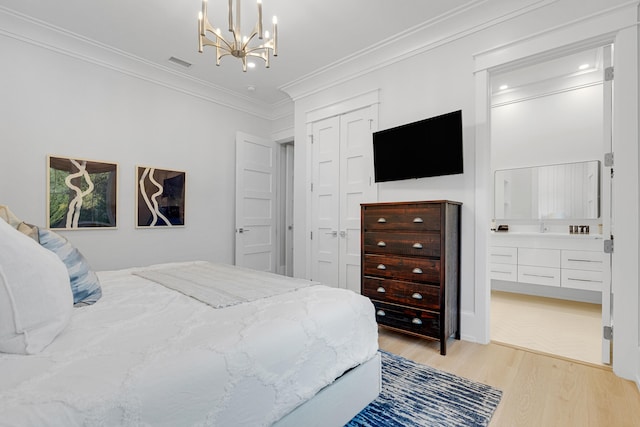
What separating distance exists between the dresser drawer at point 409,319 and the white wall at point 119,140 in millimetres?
2464

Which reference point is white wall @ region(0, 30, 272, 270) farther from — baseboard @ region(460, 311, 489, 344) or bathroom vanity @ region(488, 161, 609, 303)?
bathroom vanity @ region(488, 161, 609, 303)

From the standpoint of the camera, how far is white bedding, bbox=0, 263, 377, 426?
30.1 inches

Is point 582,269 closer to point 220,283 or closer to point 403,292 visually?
point 403,292

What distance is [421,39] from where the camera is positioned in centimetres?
300

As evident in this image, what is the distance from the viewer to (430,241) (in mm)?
2504

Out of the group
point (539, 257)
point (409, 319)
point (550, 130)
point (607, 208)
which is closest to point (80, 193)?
point (409, 319)

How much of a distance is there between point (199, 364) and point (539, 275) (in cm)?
447

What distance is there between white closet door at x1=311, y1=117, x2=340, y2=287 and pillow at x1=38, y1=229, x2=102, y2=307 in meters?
2.54

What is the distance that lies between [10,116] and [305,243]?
3.15 m

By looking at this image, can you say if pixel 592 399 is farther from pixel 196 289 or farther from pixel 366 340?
pixel 196 289

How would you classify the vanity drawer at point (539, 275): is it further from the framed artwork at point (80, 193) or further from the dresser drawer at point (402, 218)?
the framed artwork at point (80, 193)

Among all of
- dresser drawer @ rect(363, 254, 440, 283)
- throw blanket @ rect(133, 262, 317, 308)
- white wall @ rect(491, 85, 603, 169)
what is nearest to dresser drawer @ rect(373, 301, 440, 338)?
dresser drawer @ rect(363, 254, 440, 283)

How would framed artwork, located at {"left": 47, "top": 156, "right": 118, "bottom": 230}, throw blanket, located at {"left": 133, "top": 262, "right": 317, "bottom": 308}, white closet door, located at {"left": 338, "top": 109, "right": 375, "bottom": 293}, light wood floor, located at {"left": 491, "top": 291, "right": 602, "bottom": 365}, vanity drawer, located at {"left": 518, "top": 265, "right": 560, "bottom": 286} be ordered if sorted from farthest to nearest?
vanity drawer, located at {"left": 518, "top": 265, "right": 560, "bottom": 286}
white closet door, located at {"left": 338, "top": 109, "right": 375, "bottom": 293}
framed artwork, located at {"left": 47, "top": 156, "right": 118, "bottom": 230}
light wood floor, located at {"left": 491, "top": 291, "right": 602, "bottom": 365}
throw blanket, located at {"left": 133, "top": 262, "right": 317, "bottom": 308}

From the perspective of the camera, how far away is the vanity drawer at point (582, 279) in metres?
3.61
